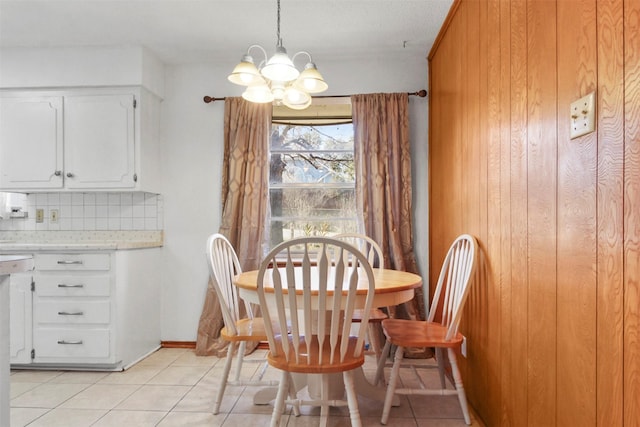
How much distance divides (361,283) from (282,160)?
174 cm

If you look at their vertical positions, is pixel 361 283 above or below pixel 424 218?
below

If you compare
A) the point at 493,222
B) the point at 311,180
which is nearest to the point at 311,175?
the point at 311,180

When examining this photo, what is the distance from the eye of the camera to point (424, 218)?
10.0 feet

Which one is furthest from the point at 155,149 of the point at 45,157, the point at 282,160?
the point at 282,160

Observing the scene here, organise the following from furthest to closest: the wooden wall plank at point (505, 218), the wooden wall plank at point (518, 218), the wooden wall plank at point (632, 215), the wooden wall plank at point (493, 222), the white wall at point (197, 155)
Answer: the white wall at point (197, 155), the wooden wall plank at point (493, 222), the wooden wall plank at point (505, 218), the wooden wall plank at point (518, 218), the wooden wall plank at point (632, 215)

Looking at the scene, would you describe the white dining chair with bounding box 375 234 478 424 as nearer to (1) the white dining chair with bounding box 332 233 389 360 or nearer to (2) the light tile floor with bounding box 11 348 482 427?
(2) the light tile floor with bounding box 11 348 482 427

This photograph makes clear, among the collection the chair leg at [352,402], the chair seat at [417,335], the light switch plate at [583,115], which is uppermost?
the light switch plate at [583,115]

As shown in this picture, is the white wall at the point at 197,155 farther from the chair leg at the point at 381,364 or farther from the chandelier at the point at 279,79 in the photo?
the chandelier at the point at 279,79

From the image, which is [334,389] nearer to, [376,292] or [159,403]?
[376,292]

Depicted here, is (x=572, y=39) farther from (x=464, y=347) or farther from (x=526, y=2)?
(x=464, y=347)

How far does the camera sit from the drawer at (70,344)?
2561mm

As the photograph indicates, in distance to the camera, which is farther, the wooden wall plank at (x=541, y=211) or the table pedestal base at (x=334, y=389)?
the table pedestal base at (x=334, y=389)

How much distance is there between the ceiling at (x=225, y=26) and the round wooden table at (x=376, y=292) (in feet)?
5.50

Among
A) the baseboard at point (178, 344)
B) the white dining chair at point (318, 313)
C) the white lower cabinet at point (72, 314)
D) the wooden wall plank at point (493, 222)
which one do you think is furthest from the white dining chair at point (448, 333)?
the white lower cabinet at point (72, 314)
